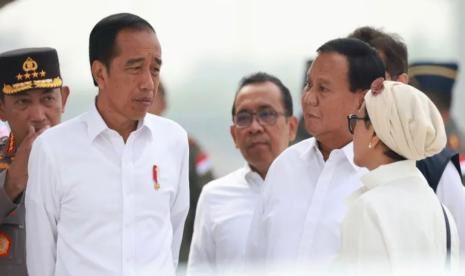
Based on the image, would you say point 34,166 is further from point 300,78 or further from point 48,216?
point 300,78

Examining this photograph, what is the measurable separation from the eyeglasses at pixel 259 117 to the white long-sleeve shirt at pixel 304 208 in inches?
28.5

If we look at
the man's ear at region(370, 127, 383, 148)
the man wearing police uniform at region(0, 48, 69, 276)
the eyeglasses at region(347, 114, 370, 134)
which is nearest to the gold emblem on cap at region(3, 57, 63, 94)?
the man wearing police uniform at region(0, 48, 69, 276)

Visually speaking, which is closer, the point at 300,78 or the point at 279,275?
the point at 279,275

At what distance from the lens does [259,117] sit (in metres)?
5.43

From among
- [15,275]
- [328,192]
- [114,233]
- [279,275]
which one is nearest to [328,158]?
[328,192]

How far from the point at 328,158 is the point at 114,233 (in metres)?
0.84

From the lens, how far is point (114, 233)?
4188mm

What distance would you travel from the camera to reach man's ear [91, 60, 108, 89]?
14.2 feet

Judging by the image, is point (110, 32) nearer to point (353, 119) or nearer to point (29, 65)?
point (29, 65)

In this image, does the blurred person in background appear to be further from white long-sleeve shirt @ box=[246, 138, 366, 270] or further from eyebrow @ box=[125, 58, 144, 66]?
eyebrow @ box=[125, 58, 144, 66]

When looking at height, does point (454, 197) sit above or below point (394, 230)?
below

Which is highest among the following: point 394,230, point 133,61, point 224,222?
point 133,61

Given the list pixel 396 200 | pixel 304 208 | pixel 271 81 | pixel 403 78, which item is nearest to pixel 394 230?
pixel 396 200

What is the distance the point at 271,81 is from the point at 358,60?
3.56 ft
